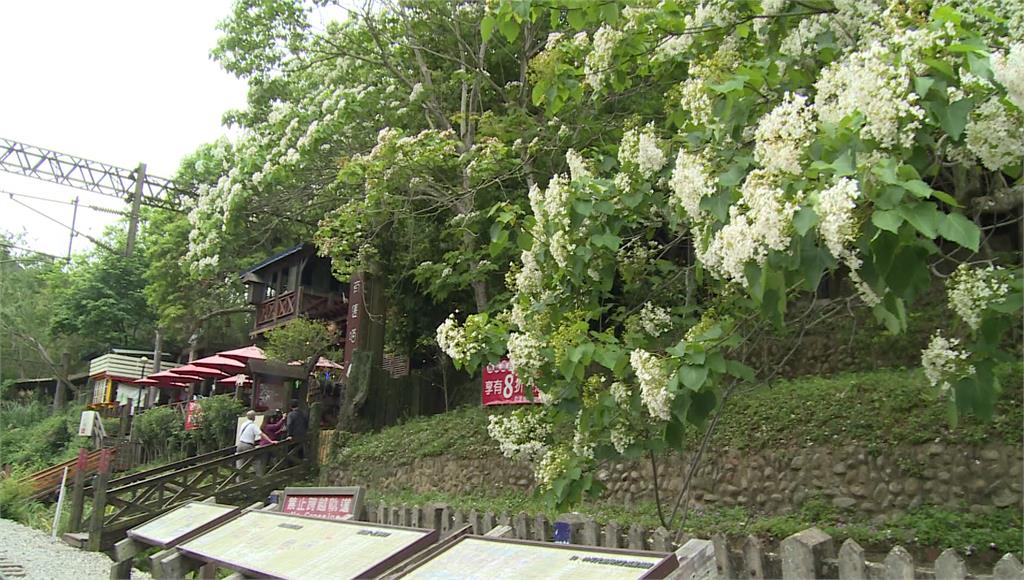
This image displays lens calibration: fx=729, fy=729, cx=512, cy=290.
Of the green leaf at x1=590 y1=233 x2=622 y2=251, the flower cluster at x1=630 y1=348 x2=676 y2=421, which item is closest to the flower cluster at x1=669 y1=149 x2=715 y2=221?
the green leaf at x1=590 y1=233 x2=622 y2=251

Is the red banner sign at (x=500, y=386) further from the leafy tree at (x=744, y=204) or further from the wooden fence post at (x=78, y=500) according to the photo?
the wooden fence post at (x=78, y=500)

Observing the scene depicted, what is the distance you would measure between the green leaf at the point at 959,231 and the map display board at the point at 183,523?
517 centimetres

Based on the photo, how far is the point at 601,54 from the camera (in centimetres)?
509

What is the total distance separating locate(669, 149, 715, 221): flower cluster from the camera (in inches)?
144

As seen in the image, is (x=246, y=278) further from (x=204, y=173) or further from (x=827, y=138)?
(x=827, y=138)

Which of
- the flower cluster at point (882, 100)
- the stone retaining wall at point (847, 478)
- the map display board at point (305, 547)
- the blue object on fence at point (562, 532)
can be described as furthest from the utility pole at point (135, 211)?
the flower cluster at point (882, 100)

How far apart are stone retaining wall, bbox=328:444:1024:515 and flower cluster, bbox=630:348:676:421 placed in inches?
196

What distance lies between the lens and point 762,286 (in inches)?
112

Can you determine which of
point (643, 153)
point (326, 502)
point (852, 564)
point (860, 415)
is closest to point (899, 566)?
point (852, 564)

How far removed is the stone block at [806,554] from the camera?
3684mm

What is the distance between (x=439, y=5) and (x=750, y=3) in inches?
335

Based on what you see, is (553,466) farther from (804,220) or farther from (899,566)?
(804,220)

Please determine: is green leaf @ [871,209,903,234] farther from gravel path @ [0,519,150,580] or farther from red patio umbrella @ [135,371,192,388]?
red patio umbrella @ [135,371,192,388]

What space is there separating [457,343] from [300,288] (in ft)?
70.7
